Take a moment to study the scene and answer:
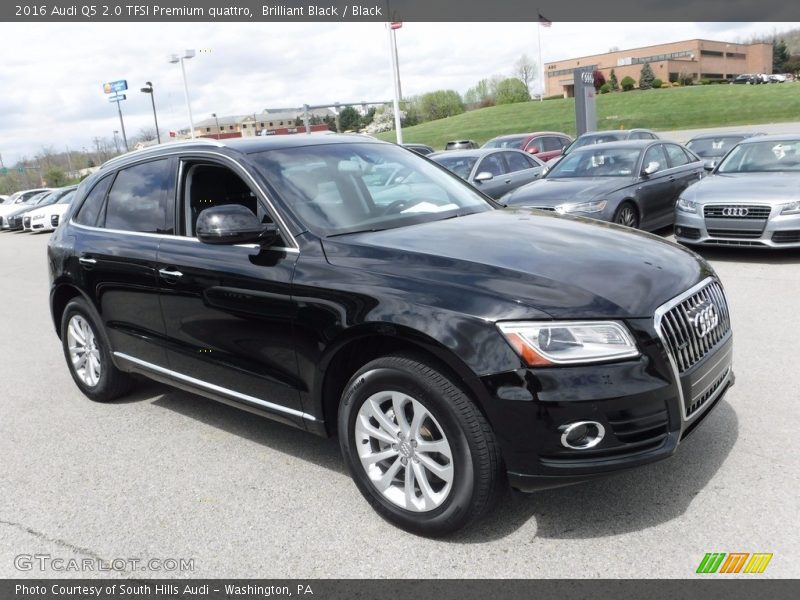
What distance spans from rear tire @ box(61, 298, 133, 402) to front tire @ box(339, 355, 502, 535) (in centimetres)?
258

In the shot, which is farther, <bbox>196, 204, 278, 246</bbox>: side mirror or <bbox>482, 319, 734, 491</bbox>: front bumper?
<bbox>196, 204, 278, 246</bbox>: side mirror

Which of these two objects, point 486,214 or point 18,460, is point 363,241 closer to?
point 486,214

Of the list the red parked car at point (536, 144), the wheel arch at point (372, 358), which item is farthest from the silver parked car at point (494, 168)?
the wheel arch at point (372, 358)

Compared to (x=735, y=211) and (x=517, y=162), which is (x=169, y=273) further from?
(x=517, y=162)

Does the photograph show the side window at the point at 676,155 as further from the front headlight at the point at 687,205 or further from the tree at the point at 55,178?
the tree at the point at 55,178

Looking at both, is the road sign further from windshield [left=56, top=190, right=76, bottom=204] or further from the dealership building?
the dealership building

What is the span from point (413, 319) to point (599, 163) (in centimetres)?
878

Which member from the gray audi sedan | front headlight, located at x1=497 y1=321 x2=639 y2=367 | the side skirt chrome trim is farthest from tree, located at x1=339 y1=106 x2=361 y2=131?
front headlight, located at x1=497 y1=321 x2=639 y2=367

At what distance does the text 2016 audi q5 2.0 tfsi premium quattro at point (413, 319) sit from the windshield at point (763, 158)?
663cm

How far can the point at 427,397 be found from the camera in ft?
9.95

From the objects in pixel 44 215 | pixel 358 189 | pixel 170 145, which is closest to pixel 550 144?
pixel 44 215

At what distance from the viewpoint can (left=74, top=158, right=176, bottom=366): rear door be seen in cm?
449

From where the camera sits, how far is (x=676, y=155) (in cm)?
1188
